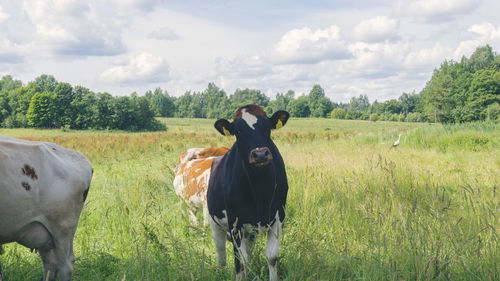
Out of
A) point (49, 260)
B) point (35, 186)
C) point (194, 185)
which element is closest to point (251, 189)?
point (35, 186)

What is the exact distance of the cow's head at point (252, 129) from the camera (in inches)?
115

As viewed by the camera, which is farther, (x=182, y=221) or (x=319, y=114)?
(x=319, y=114)

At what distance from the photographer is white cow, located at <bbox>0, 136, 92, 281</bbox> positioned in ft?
9.09

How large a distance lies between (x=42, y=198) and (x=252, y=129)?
1.99 metres

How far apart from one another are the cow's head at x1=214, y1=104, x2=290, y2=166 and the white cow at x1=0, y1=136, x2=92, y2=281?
1584 millimetres

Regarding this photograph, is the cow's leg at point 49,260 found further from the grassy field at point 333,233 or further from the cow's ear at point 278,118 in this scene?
the cow's ear at point 278,118

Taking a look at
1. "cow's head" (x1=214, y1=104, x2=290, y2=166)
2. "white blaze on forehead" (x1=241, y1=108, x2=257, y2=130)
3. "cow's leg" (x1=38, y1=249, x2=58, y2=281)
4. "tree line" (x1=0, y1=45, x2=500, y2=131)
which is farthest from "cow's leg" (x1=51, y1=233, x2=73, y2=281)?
"tree line" (x1=0, y1=45, x2=500, y2=131)

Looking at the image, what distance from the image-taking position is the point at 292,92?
16275 centimetres

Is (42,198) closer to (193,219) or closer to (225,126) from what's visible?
(225,126)

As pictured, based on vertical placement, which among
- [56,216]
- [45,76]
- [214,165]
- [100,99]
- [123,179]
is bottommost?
[123,179]

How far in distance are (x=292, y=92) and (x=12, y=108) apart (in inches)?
4712

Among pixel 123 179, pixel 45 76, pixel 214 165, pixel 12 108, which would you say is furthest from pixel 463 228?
pixel 45 76

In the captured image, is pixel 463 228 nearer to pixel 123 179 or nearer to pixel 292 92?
pixel 123 179

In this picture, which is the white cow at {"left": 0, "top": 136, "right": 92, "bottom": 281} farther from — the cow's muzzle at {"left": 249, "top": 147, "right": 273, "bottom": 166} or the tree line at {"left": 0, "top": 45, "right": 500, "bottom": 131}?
the tree line at {"left": 0, "top": 45, "right": 500, "bottom": 131}
